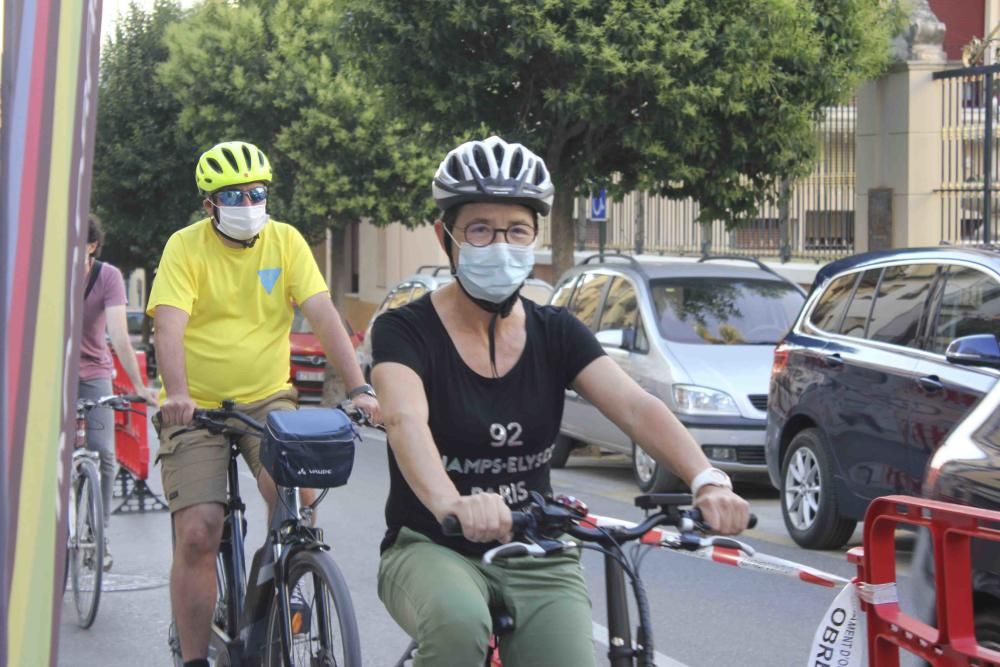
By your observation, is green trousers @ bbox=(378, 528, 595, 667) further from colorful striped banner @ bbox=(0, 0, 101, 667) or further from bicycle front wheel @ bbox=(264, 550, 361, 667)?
colorful striped banner @ bbox=(0, 0, 101, 667)

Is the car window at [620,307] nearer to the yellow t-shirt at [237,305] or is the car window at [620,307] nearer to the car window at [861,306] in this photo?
the car window at [861,306]

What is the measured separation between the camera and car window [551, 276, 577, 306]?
14208 mm

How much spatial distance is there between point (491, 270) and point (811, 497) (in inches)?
236

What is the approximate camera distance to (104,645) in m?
7.09

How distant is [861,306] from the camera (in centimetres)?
919

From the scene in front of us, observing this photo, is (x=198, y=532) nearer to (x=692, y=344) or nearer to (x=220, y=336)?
(x=220, y=336)

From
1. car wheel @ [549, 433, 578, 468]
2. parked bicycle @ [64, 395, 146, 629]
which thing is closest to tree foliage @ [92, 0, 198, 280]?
car wheel @ [549, 433, 578, 468]

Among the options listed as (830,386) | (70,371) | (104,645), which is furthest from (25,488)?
(830,386)

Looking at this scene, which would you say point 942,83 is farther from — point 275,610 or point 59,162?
point 59,162

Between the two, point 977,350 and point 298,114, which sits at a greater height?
point 298,114

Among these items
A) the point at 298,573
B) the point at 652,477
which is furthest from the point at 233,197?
the point at 652,477

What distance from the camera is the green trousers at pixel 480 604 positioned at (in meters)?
3.20

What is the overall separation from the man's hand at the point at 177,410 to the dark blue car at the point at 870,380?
406cm

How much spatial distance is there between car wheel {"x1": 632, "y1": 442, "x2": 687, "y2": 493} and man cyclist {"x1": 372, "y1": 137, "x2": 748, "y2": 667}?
768cm
